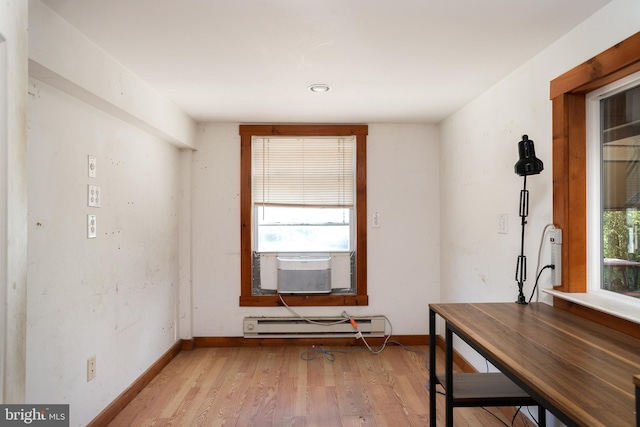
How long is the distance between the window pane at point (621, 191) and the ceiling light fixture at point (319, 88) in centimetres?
160

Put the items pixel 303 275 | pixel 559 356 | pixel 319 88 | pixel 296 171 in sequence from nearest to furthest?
pixel 559 356, pixel 319 88, pixel 303 275, pixel 296 171

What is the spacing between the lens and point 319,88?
2602 millimetres

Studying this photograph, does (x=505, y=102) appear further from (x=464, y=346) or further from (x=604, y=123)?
(x=464, y=346)

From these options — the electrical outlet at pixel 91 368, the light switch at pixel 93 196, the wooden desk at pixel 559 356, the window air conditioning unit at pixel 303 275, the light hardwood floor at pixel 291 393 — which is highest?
the light switch at pixel 93 196

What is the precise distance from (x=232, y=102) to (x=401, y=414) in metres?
2.59

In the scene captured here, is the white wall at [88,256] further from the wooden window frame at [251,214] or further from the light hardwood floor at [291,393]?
the wooden window frame at [251,214]

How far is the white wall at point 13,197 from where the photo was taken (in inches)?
39.1

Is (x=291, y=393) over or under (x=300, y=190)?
under

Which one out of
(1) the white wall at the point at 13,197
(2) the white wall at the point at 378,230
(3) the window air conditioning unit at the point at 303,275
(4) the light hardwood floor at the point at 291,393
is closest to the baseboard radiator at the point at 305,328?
(2) the white wall at the point at 378,230

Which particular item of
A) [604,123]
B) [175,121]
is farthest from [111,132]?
[604,123]

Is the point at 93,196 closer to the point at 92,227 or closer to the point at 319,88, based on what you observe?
the point at 92,227

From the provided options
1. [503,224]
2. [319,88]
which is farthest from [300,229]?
[503,224]

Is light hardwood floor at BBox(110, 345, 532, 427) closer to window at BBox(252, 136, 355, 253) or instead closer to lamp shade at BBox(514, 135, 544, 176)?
window at BBox(252, 136, 355, 253)

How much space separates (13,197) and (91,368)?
153 centimetres
